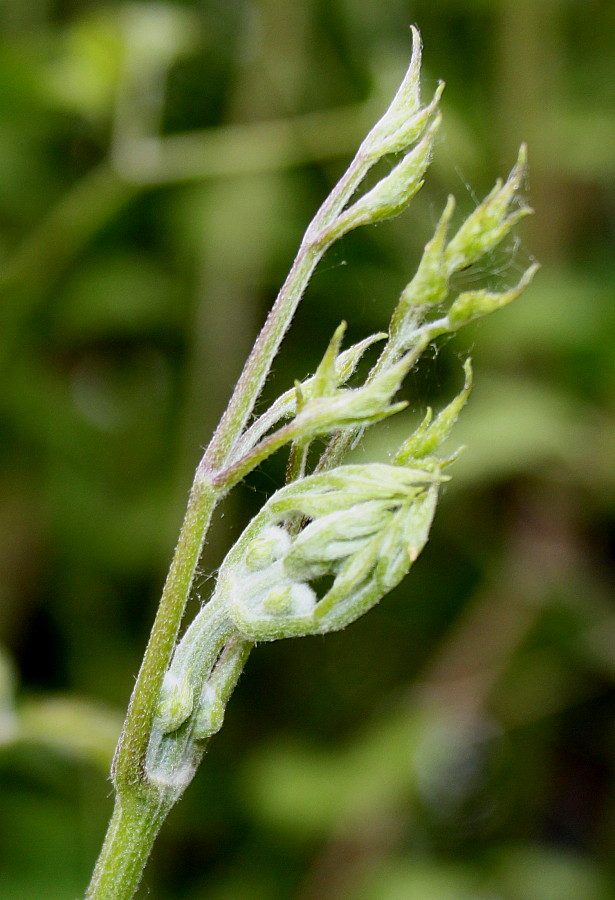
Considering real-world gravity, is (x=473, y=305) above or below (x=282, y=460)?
above

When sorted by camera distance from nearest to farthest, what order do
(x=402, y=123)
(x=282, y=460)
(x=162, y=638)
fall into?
(x=162, y=638) → (x=402, y=123) → (x=282, y=460)

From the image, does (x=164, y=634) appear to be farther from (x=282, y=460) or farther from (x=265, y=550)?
(x=282, y=460)

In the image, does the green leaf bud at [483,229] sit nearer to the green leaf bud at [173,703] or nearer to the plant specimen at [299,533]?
the plant specimen at [299,533]

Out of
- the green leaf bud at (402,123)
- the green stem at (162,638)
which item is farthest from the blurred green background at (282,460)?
the green stem at (162,638)

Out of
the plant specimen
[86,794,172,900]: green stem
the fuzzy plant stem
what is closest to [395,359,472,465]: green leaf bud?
the plant specimen

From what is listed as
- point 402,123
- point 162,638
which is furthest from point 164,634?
point 402,123

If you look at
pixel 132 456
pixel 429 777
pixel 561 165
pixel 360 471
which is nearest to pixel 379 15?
pixel 561 165
